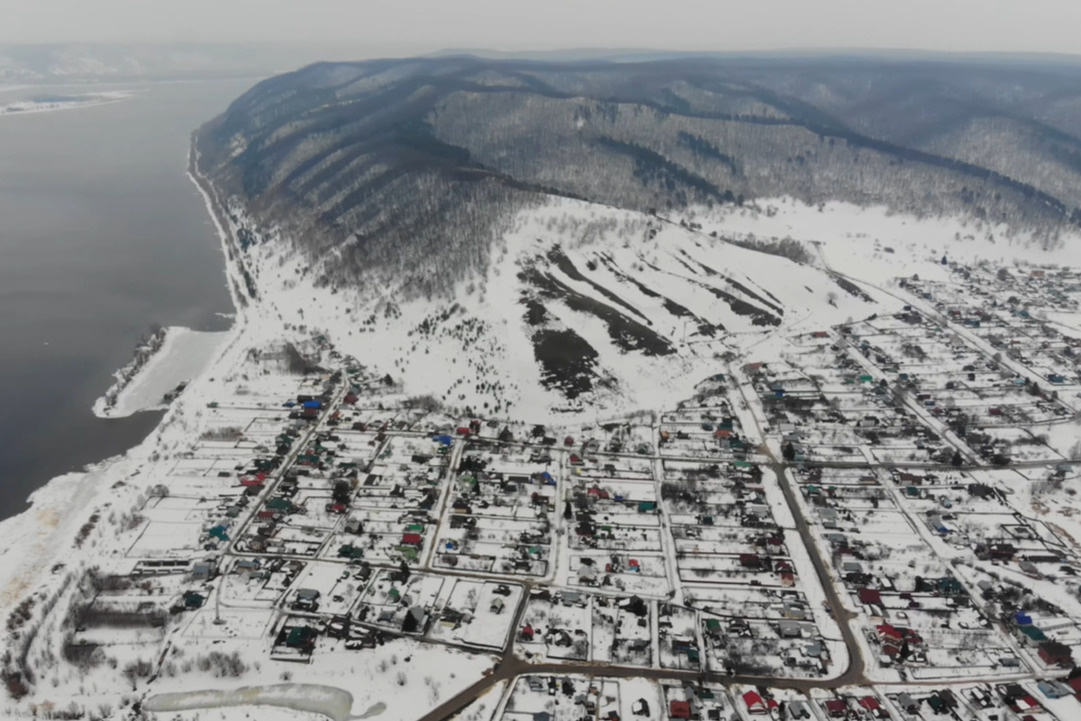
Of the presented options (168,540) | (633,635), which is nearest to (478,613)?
(633,635)

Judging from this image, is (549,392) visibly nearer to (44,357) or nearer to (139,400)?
(139,400)

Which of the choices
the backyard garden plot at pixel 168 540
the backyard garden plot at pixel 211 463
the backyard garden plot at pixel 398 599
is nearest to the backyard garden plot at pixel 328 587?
the backyard garden plot at pixel 398 599

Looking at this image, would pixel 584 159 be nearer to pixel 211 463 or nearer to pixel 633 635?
pixel 211 463

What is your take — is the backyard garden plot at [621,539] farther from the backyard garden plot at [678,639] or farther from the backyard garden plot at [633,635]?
the backyard garden plot at [678,639]

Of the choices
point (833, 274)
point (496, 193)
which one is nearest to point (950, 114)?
point (833, 274)

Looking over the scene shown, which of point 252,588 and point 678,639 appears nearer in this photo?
point 678,639
